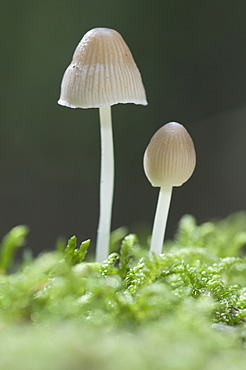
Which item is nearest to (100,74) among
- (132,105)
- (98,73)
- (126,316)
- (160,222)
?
(98,73)

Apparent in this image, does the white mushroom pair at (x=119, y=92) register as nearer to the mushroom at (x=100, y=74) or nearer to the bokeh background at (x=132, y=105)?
the mushroom at (x=100, y=74)

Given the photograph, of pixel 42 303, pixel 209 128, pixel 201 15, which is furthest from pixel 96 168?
pixel 42 303

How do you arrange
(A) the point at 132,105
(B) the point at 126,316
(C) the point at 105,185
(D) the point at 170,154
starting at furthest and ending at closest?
1. (A) the point at 132,105
2. (C) the point at 105,185
3. (D) the point at 170,154
4. (B) the point at 126,316

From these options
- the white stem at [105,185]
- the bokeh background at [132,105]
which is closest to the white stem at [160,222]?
the white stem at [105,185]

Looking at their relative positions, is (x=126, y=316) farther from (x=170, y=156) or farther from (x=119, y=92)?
(x=119, y=92)

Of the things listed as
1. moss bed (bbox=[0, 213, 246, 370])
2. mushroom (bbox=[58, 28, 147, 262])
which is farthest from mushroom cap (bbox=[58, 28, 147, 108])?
moss bed (bbox=[0, 213, 246, 370])

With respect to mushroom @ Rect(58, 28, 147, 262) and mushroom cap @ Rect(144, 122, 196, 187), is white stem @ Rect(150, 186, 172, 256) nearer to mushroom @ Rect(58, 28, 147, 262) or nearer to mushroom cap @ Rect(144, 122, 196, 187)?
mushroom cap @ Rect(144, 122, 196, 187)
